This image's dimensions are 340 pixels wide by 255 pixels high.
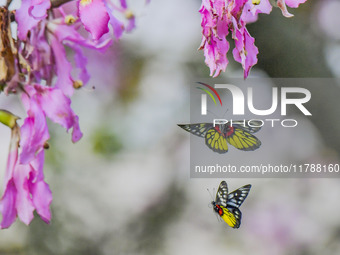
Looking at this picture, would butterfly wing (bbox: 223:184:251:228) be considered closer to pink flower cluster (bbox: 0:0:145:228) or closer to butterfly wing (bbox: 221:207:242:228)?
butterfly wing (bbox: 221:207:242:228)

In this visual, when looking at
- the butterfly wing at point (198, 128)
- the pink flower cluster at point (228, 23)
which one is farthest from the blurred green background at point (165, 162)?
the pink flower cluster at point (228, 23)

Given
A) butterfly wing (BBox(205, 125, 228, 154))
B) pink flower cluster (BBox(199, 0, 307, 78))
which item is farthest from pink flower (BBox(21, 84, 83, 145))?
butterfly wing (BBox(205, 125, 228, 154))

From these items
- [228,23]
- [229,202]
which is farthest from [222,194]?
[228,23]

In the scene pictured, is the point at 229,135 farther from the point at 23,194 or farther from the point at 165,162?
the point at 23,194

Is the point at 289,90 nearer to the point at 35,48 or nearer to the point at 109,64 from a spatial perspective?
the point at 109,64

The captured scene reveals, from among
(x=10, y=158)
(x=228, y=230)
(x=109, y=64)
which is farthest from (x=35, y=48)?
(x=228, y=230)
